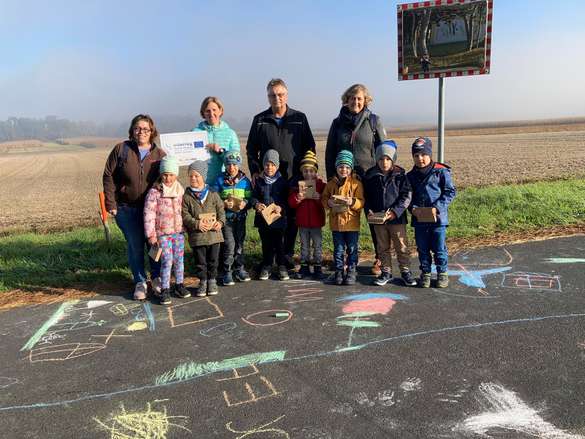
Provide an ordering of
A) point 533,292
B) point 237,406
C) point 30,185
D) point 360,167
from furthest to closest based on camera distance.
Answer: point 30,185 < point 360,167 < point 533,292 < point 237,406

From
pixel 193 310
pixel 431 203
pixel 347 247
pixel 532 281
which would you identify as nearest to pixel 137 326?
pixel 193 310

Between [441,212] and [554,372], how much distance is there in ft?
7.16

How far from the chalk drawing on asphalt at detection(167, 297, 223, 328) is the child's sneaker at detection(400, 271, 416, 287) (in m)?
2.08

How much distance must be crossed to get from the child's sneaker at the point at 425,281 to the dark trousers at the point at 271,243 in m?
1.68

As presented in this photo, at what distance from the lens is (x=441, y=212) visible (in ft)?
16.3

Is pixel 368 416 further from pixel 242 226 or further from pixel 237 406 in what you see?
pixel 242 226

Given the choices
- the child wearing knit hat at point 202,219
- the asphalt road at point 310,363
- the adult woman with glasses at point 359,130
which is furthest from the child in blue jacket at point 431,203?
the child wearing knit hat at point 202,219

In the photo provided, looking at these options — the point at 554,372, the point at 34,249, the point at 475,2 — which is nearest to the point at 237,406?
the point at 554,372

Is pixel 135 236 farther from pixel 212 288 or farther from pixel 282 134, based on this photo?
pixel 282 134

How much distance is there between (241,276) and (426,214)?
7.54ft

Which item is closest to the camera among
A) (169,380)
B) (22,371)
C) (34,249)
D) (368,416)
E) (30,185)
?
(368,416)

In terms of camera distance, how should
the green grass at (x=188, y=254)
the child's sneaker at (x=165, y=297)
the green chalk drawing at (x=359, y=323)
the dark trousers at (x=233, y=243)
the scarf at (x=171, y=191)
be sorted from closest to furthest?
the green chalk drawing at (x=359, y=323) < the child's sneaker at (x=165, y=297) < the scarf at (x=171, y=191) < the dark trousers at (x=233, y=243) < the green grass at (x=188, y=254)

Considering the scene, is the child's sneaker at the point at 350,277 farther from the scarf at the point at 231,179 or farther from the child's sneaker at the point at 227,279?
the scarf at the point at 231,179

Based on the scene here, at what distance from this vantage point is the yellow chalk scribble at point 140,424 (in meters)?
2.72
